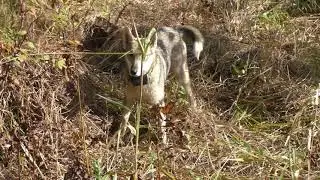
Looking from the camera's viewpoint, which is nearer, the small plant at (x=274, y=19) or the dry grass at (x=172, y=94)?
the dry grass at (x=172, y=94)

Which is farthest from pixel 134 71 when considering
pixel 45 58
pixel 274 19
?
pixel 274 19

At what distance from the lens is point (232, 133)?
19.8 ft

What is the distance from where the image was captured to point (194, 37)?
22.3 ft

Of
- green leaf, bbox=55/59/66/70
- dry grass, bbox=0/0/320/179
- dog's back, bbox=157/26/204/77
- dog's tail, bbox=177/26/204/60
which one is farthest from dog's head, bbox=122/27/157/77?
dog's tail, bbox=177/26/204/60

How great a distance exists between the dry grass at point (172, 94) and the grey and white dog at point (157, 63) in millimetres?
167

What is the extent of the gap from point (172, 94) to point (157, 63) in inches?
31.7

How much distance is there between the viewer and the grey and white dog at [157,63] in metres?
5.24

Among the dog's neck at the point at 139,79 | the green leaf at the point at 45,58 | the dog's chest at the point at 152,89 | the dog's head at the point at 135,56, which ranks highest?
the dog's head at the point at 135,56

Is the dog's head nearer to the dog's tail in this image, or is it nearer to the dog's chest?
the dog's chest

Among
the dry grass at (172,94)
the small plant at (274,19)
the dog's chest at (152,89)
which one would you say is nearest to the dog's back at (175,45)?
the dry grass at (172,94)

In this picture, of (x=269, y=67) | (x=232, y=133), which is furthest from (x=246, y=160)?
(x=269, y=67)

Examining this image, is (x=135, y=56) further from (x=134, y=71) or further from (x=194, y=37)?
(x=194, y=37)

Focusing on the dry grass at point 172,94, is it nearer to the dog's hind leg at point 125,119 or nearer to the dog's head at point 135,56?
the dog's hind leg at point 125,119

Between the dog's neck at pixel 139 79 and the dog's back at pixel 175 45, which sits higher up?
the dog's back at pixel 175 45
